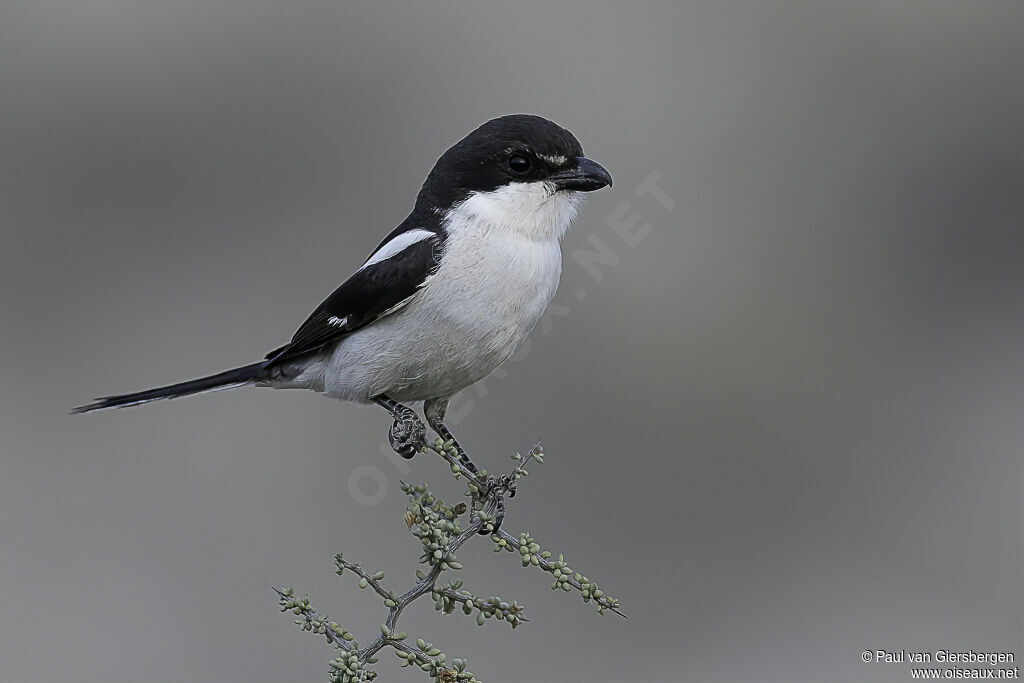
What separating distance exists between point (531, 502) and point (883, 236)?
323cm

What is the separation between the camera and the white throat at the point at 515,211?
128 inches

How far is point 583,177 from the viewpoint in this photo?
129 inches

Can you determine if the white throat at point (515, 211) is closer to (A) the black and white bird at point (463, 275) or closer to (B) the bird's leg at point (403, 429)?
(A) the black and white bird at point (463, 275)

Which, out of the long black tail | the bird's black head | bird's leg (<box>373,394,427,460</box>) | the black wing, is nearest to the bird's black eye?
the bird's black head

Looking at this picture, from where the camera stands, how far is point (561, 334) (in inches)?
230

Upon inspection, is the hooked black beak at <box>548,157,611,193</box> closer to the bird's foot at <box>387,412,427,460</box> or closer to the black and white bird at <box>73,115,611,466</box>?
the black and white bird at <box>73,115,611,466</box>

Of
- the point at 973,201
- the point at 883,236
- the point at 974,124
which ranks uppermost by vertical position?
the point at 974,124

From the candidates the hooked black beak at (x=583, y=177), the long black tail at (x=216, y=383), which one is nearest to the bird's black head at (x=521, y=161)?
the hooked black beak at (x=583, y=177)

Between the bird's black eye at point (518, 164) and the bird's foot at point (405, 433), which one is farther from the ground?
the bird's black eye at point (518, 164)

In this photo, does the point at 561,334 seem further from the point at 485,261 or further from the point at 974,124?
the point at 974,124

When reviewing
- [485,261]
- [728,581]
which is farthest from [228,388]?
[728,581]

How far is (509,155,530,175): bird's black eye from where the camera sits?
3295 millimetres

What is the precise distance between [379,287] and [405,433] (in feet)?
1.55

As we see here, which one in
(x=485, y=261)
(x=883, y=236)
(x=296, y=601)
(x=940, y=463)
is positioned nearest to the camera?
(x=296, y=601)
